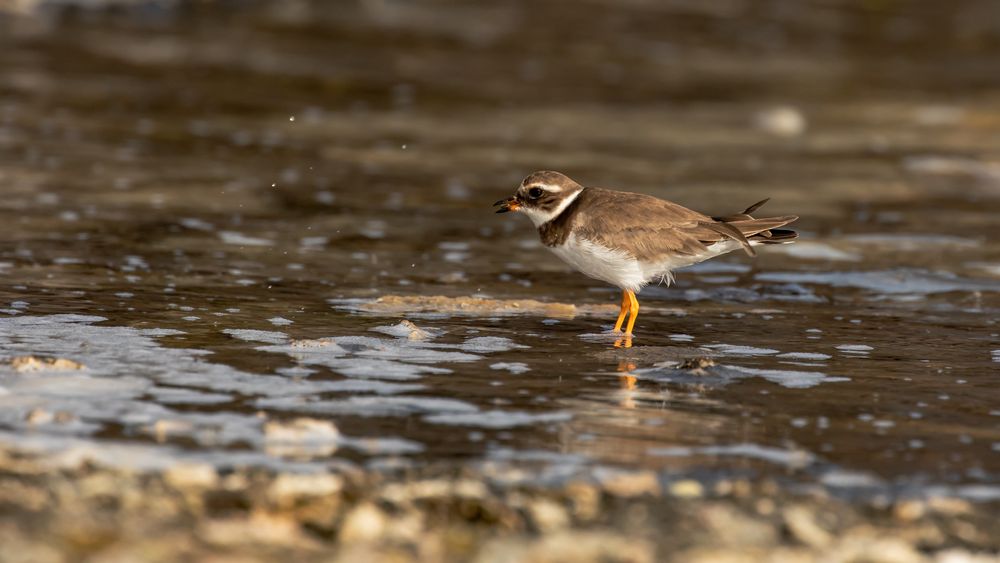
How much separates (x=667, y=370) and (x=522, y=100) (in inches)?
493

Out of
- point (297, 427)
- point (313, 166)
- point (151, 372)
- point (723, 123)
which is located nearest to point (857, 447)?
point (297, 427)

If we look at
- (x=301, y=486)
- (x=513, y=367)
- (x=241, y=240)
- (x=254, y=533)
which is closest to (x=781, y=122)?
(x=241, y=240)

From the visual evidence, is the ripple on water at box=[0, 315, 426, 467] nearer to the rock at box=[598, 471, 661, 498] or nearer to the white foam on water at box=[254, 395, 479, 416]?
the white foam on water at box=[254, 395, 479, 416]

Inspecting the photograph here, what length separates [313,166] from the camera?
15.4m

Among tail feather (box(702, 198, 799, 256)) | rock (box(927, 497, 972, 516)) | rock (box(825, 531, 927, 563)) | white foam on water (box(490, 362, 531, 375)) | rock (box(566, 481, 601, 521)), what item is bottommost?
rock (box(825, 531, 927, 563))

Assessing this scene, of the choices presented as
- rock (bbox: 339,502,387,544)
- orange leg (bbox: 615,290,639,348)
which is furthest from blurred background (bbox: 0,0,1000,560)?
rock (bbox: 339,502,387,544)

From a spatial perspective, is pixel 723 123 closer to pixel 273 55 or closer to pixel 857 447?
pixel 273 55

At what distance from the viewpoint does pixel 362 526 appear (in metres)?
5.48

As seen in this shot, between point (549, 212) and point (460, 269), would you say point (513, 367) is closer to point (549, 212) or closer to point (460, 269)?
point (549, 212)

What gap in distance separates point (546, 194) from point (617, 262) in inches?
30.6

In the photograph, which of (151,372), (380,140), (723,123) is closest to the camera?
(151,372)

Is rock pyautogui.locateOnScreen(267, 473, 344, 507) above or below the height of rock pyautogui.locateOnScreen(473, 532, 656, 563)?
above

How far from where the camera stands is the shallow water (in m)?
6.77

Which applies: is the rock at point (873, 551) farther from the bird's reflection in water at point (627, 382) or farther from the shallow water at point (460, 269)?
the bird's reflection in water at point (627, 382)
